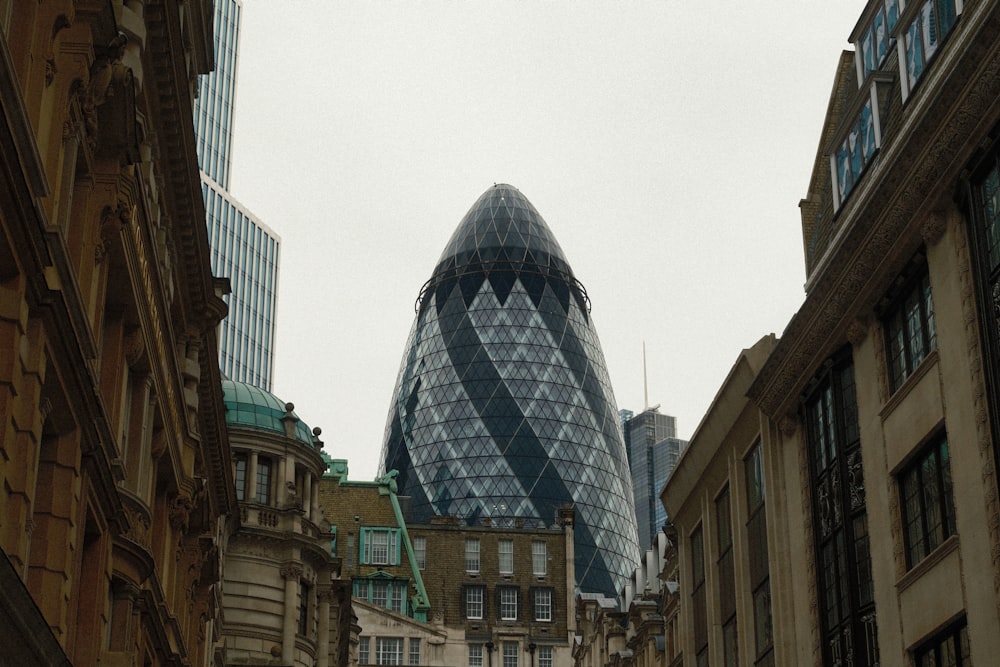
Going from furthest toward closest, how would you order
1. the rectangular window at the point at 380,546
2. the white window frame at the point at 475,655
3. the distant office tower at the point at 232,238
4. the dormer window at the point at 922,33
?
the distant office tower at the point at 232,238, the white window frame at the point at 475,655, the rectangular window at the point at 380,546, the dormer window at the point at 922,33

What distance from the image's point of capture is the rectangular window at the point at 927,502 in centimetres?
2848

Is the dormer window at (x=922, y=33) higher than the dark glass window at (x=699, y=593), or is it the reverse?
the dormer window at (x=922, y=33)

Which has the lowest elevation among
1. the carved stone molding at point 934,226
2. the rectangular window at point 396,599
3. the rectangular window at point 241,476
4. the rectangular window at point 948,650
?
the rectangular window at point 948,650

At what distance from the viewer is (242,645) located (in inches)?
2170

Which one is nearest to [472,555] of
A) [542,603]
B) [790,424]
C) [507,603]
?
[507,603]

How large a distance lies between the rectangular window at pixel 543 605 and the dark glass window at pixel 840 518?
87716 millimetres

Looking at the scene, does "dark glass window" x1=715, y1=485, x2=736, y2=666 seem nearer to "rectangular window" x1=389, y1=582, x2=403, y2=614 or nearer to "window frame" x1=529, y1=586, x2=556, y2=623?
"rectangular window" x1=389, y1=582, x2=403, y2=614

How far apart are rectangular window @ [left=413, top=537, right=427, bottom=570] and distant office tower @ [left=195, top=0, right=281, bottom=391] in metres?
50.3

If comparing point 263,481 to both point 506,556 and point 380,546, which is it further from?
point 506,556

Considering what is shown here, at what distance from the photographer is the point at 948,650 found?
28469mm

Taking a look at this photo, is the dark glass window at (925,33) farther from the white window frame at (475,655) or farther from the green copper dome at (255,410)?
the white window frame at (475,655)

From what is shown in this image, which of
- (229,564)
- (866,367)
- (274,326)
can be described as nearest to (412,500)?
(274,326)

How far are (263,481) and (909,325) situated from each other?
3269 cm

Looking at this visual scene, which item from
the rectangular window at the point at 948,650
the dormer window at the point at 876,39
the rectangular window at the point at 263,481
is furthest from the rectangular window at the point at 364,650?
the rectangular window at the point at 948,650
